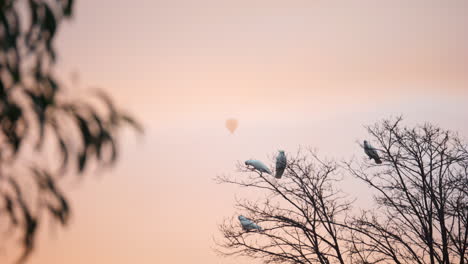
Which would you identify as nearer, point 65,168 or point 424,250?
point 65,168

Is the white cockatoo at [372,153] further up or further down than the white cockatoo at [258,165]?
further up

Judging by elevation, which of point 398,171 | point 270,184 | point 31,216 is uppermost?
point 398,171

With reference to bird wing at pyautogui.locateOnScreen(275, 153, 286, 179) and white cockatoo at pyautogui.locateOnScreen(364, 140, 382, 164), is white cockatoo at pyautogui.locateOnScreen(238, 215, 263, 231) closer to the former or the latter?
bird wing at pyautogui.locateOnScreen(275, 153, 286, 179)

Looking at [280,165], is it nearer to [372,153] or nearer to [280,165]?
[280,165]

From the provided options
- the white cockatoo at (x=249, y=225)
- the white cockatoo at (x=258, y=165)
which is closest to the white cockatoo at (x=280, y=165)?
the white cockatoo at (x=258, y=165)

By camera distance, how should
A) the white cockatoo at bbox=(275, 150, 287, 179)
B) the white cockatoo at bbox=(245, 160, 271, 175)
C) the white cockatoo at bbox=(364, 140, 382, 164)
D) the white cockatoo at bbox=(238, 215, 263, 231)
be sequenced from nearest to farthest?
the white cockatoo at bbox=(238, 215, 263, 231) < the white cockatoo at bbox=(245, 160, 271, 175) < the white cockatoo at bbox=(275, 150, 287, 179) < the white cockatoo at bbox=(364, 140, 382, 164)

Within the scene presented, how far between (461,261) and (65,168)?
10001 mm

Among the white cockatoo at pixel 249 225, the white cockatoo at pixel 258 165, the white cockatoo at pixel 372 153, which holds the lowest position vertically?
the white cockatoo at pixel 249 225

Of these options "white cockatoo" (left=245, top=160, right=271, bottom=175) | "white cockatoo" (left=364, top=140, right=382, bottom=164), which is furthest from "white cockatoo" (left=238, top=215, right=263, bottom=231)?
"white cockatoo" (left=364, top=140, right=382, bottom=164)

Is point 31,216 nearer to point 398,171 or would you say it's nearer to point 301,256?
point 301,256

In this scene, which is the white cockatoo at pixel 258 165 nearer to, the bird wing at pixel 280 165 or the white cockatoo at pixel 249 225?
the bird wing at pixel 280 165

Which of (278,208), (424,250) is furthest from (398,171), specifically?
(278,208)

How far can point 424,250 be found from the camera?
10.5 meters

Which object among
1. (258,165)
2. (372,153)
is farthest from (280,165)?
(372,153)
